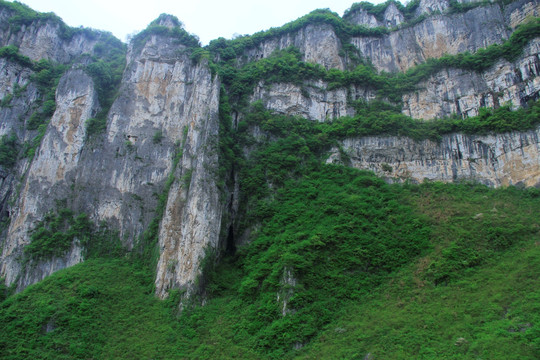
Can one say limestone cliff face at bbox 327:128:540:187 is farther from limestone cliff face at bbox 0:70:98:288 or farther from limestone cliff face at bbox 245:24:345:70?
limestone cliff face at bbox 0:70:98:288

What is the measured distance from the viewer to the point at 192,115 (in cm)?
3575

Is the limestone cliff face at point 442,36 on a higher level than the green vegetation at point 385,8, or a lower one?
lower

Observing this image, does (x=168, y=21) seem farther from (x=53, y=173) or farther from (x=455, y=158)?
(x=455, y=158)

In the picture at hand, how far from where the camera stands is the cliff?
31797mm

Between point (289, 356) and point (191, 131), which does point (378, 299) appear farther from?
point (191, 131)

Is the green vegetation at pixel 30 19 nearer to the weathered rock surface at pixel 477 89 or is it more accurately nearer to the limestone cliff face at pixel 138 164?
the limestone cliff face at pixel 138 164

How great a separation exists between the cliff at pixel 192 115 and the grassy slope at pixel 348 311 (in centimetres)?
248

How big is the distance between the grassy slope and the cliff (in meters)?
2.48

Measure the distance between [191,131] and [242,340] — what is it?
55.5 feet

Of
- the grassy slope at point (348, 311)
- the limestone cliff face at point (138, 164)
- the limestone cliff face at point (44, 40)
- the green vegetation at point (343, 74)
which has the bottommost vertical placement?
the grassy slope at point (348, 311)

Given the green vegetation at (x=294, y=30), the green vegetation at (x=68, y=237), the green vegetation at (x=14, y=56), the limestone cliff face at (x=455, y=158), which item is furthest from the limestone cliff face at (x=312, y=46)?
the green vegetation at (x=68, y=237)

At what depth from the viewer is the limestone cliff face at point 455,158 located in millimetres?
32031

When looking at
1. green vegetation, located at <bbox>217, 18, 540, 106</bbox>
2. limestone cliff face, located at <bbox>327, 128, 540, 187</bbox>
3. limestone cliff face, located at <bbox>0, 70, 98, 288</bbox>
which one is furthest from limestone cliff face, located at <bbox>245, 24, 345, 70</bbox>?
limestone cliff face, located at <bbox>0, 70, 98, 288</bbox>

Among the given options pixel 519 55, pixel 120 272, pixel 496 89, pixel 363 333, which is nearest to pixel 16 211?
pixel 120 272
